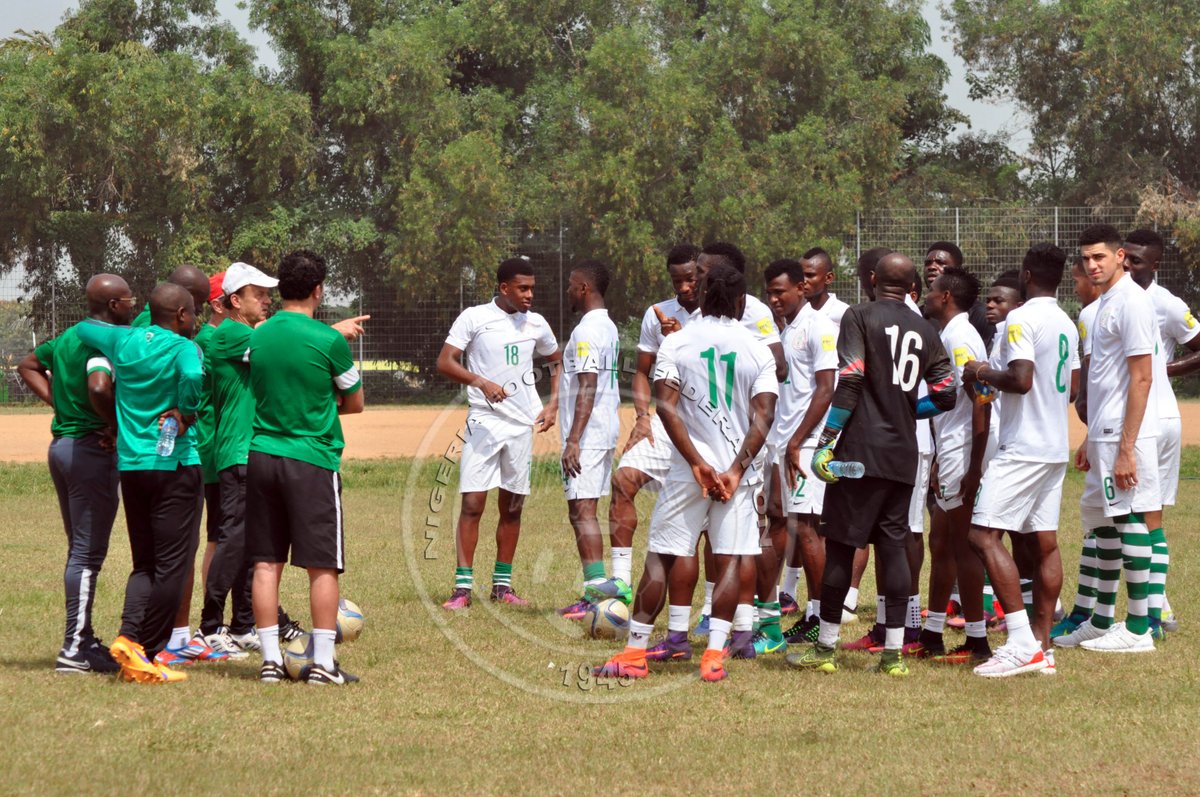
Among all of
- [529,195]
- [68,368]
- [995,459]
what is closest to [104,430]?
[68,368]

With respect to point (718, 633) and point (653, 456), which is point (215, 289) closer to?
point (653, 456)

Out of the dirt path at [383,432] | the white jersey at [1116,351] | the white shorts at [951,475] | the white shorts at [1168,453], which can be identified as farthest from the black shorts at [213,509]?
the dirt path at [383,432]

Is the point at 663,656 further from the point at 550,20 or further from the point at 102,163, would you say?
the point at 550,20

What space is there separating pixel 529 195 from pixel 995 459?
25066mm

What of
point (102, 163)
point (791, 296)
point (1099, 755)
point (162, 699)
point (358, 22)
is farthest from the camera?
point (358, 22)

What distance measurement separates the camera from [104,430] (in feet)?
24.0

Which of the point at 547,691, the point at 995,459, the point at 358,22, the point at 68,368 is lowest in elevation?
the point at 547,691

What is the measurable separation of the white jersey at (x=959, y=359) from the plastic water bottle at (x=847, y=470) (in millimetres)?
987

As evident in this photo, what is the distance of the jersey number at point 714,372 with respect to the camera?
23.2 ft

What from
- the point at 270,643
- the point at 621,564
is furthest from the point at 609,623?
the point at 270,643

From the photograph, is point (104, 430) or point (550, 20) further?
point (550, 20)

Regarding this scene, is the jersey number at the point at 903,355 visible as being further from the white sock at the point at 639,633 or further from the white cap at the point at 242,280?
the white cap at the point at 242,280

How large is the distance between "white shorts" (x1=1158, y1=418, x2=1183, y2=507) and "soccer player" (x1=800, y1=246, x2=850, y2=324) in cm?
205

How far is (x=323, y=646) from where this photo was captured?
6961mm
